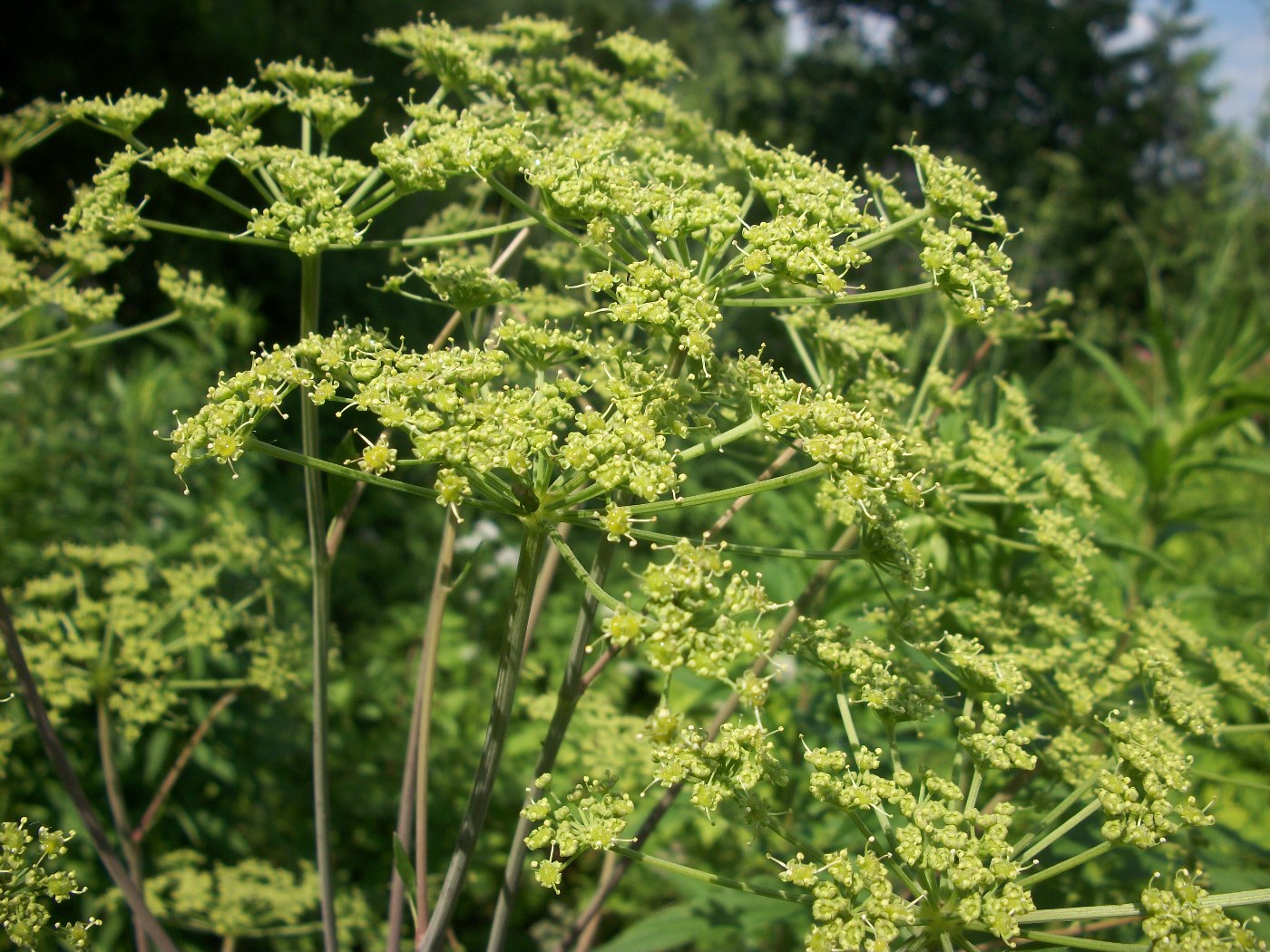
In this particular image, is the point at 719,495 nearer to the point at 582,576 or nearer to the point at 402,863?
the point at 582,576

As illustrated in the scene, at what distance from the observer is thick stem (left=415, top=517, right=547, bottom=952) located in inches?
64.7

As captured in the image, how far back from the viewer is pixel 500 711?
5.42 feet

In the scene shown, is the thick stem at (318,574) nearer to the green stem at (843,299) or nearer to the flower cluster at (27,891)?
the flower cluster at (27,891)

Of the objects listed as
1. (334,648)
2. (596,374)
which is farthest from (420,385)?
(334,648)

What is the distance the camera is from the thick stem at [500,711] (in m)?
1.64

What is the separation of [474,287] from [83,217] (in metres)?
0.87

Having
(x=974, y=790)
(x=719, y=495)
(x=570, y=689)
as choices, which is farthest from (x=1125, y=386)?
(x=570, y=689)

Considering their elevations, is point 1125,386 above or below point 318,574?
above

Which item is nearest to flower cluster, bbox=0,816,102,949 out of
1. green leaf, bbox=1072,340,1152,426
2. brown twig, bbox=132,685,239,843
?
brown twig, bbox=132,685,239,843

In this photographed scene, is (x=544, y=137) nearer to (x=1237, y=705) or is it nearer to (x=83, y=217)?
(x=83, y=217)

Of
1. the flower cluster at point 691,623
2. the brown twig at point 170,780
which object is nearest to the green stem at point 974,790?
the flower cluster at point 691,623

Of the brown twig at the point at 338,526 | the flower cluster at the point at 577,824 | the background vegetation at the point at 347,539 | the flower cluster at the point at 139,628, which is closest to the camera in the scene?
the flower cluster at the point at 577,824

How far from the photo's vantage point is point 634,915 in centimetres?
476

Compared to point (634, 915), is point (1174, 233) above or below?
above
